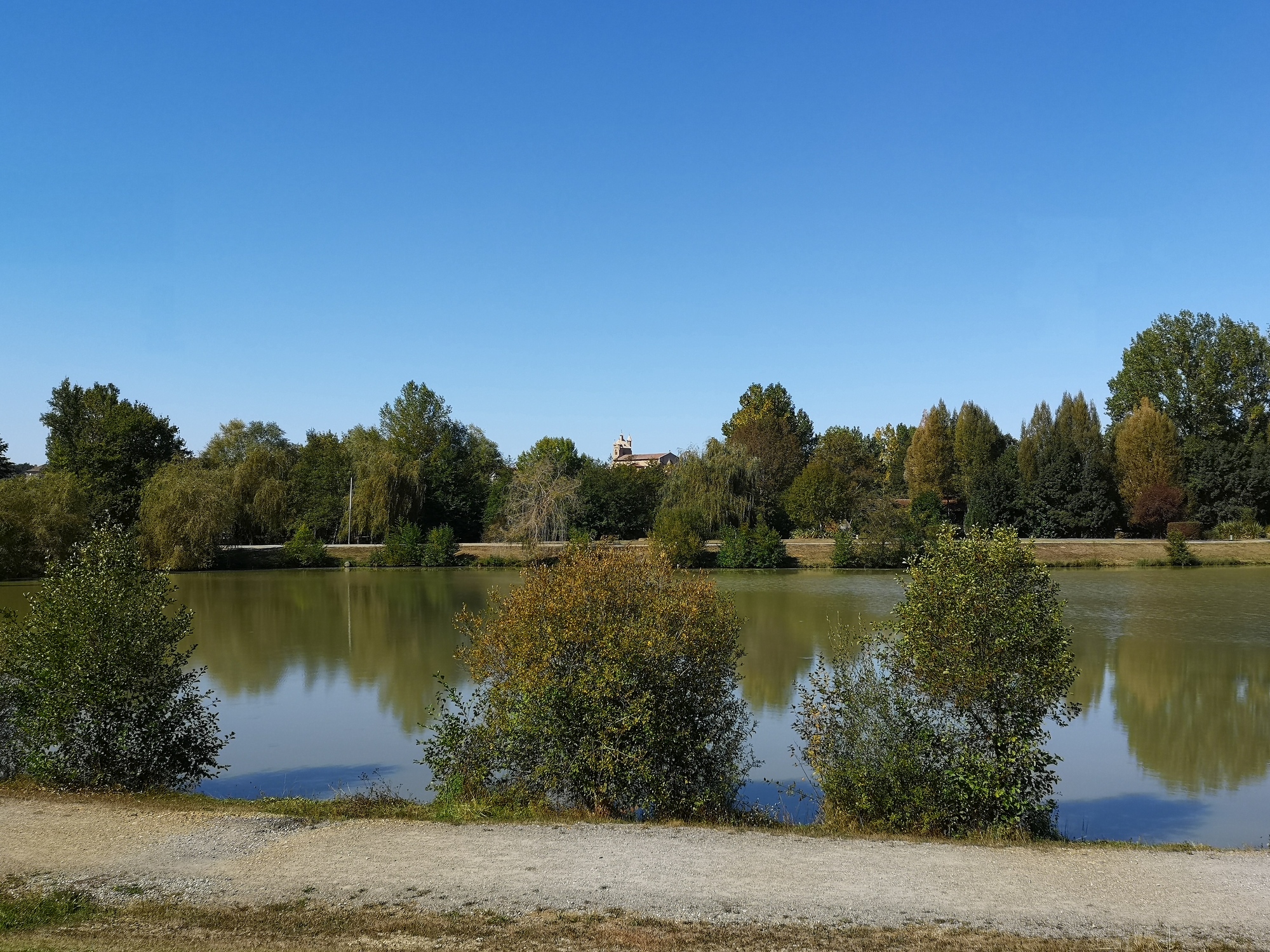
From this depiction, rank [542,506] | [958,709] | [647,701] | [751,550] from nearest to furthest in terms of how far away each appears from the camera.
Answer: [958,709] < [647,701] < [751,550] < [542,506]

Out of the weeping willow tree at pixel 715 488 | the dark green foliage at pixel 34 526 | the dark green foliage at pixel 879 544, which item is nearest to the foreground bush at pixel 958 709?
the dark green foliage at pixel 879 544

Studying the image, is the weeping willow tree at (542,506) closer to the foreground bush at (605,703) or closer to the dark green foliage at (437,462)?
the dark green foliage at (437,462)

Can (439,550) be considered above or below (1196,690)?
above

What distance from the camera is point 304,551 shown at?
2308 inches

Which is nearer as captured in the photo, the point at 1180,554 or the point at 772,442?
the point at 1180,554

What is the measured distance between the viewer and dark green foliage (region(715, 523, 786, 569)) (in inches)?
2164

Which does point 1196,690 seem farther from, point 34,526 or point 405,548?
point 34,526

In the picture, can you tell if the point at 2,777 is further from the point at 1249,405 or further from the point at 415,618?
the point at 1249,405

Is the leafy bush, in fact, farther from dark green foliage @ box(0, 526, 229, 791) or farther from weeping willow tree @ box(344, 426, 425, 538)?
dark green foliage @ box(0, 526, 229, 791)

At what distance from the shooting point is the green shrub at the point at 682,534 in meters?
53.3

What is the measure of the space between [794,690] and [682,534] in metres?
33.8

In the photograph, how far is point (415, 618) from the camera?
33.6m

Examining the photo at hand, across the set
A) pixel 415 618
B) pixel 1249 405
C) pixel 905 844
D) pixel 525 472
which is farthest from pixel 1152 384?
pixel 905 844

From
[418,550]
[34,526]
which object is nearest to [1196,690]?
[418,550]
